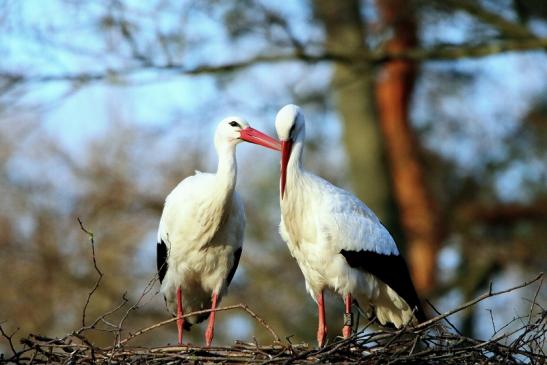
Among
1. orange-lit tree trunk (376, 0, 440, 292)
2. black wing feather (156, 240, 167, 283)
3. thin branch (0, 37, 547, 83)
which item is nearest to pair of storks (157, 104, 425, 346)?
black wing feather (156, 240, 167, 283)

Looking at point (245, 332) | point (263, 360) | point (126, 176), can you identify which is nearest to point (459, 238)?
point (245, 332)

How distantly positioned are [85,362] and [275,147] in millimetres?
2188

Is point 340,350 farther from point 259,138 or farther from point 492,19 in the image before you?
point 492,19

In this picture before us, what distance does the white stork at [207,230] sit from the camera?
344 inches

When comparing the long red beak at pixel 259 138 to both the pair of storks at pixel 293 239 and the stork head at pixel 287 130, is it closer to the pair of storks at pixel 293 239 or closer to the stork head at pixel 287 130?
the pair of storks at pixel 293 239

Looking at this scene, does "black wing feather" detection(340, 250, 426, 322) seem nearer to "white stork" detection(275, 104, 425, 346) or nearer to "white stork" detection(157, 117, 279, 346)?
"white stork" detection(275, 104, 425, 346)

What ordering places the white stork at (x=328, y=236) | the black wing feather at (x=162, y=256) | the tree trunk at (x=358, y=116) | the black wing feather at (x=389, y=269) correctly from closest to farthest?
the white stork at (x=328, y=236), the black wing feather at (x=389, y=269), the black wing feather at (x=162, y=256), the tree trunk at (x=358, y=116)

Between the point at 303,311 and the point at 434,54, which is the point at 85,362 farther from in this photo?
the point at 303,311

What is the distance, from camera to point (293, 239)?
27.9 ft

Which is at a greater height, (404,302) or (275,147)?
(275,147)

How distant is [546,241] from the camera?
1806cm

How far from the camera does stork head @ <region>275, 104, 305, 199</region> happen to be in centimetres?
824

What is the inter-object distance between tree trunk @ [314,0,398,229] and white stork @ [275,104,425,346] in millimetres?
4865

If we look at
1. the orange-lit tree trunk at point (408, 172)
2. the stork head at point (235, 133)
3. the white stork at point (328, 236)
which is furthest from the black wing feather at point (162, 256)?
the orange-lit tree trunk at point (408, 172)
